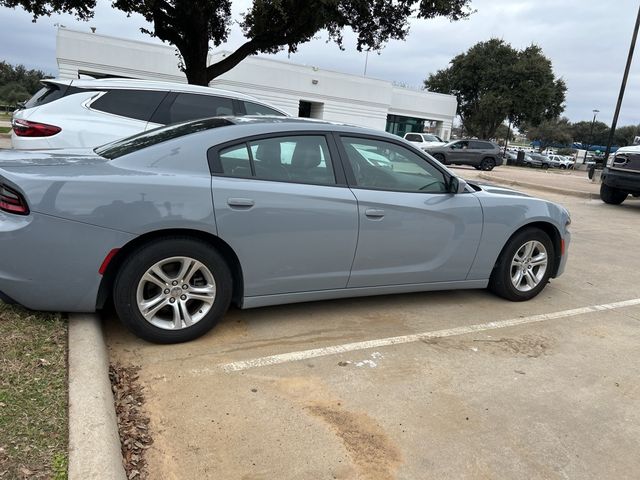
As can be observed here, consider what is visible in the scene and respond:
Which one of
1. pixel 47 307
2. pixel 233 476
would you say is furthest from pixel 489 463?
pixel 47 307

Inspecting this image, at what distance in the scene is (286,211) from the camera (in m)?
3.51

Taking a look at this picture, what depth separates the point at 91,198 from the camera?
304 centimetres

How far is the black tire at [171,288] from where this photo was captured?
3176 mm

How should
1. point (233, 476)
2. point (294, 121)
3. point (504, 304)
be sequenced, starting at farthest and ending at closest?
point (504, 304), point (294, 121), point (233, 476)

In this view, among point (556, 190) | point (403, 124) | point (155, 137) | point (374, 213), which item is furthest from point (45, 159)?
point (403, 124)

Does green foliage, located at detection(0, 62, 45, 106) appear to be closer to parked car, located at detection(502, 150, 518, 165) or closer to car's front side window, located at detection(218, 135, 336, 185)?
parked car, located at detection(502, 150, 518, 165)

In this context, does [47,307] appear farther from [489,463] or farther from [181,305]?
[489,463]

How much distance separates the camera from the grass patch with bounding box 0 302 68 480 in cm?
209

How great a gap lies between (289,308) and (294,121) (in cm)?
150

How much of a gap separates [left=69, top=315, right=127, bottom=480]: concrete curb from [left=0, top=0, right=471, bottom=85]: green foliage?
11.3 meters

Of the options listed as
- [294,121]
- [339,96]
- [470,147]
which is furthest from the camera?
[339,96]

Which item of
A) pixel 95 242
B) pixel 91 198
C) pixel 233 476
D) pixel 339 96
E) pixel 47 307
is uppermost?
pixel 339 96

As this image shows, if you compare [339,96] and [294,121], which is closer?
[294,121]

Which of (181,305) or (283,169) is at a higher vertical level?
(283,169)
